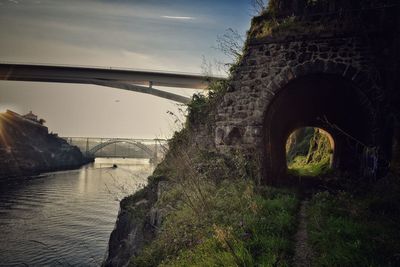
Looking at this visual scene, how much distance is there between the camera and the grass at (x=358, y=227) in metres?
4.14

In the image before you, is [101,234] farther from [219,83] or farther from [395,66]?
[395,66]

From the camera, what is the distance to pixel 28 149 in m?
59.6

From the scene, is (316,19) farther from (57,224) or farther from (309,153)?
(57,224)

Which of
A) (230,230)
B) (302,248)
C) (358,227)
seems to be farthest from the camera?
(230,230)

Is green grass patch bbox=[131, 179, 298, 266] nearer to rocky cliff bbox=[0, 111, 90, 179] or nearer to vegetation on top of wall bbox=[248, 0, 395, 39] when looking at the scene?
vegetation on top of wall bbox=[248, 0, 395, 39]

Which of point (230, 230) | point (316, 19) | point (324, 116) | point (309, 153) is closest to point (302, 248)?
point (230, 230)

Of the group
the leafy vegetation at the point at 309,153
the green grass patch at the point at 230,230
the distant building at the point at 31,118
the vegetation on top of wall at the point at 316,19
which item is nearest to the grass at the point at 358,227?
the green grass patch at the point at 230,230

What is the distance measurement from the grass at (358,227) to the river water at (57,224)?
4.52 m

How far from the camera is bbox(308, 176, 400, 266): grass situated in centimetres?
414

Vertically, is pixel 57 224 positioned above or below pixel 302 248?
below

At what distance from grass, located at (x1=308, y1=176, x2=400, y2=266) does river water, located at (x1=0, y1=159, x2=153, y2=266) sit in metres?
4.52

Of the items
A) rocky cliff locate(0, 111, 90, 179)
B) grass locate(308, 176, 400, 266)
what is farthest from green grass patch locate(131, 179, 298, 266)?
rocky cliff locate(0, 111, 90, 179)

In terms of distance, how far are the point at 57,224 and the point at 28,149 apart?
4482cm

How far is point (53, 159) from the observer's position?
66125 mm
